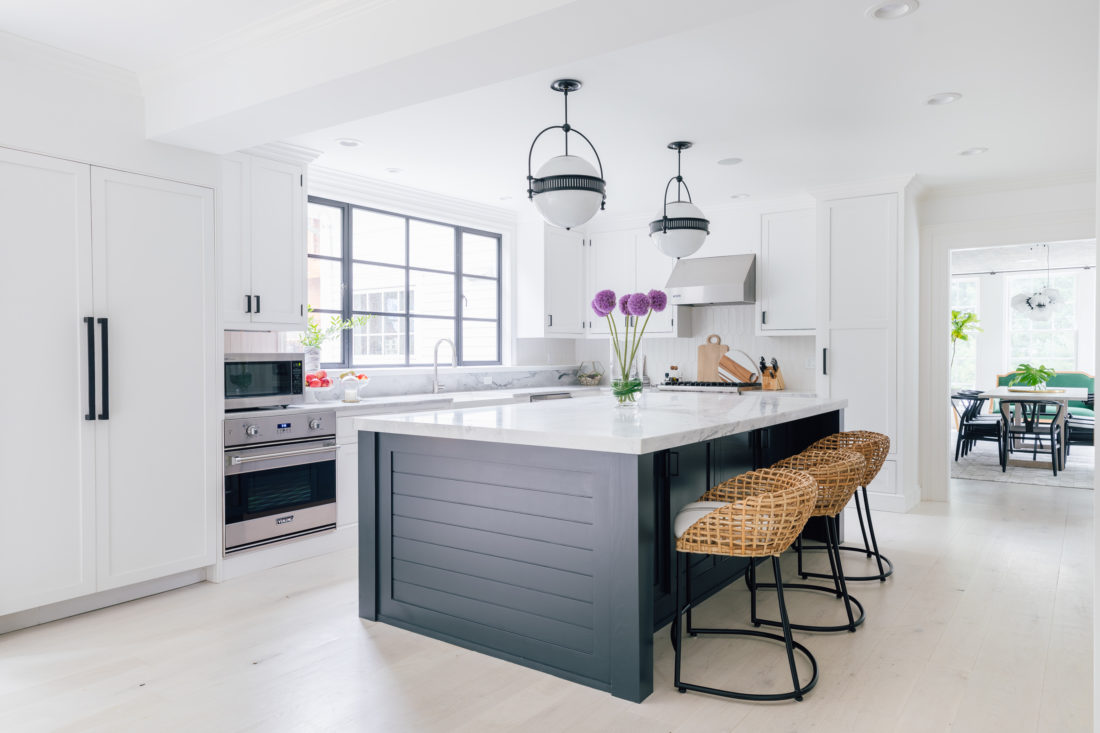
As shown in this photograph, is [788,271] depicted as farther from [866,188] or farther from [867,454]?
[867,454]

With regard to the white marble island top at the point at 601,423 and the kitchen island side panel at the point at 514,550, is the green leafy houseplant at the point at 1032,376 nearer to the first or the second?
the white marble island top at the point at 601,423

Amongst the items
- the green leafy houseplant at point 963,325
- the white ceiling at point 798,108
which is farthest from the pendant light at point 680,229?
the green leafy houseplant at point 963,325

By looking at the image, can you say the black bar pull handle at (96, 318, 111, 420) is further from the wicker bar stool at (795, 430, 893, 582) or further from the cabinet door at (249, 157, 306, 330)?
the wicker bar stool at (795, 430, 893, 582)

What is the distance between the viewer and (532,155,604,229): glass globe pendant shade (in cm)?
296

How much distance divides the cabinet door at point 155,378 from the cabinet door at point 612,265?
13.1 ft

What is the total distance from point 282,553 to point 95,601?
3.08 feet

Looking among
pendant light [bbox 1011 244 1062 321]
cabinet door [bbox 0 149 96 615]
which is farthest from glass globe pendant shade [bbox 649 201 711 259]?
pendant light [bbox 1011 244 1062 321]

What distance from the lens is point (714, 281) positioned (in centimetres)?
601

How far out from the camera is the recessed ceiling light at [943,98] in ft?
11.7

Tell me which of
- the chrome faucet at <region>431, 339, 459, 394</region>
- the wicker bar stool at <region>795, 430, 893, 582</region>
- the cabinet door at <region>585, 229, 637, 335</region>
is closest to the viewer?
the wicker bar stool at <region>795, 430, 893, 582</region>

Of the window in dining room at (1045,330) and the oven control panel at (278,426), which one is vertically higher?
the window in dining room at (1045,330)

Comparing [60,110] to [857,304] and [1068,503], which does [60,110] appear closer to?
[857,304]

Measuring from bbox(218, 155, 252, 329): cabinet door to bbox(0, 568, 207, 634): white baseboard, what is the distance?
4.39 feet

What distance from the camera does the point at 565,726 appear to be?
218 centimetres
